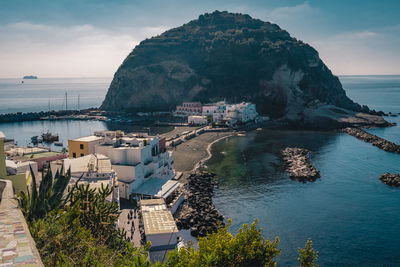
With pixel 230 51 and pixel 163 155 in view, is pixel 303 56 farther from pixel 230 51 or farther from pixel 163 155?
pixel 163 155

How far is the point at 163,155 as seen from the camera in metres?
44.1

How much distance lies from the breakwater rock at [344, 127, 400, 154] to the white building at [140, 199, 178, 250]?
64140 millimetres

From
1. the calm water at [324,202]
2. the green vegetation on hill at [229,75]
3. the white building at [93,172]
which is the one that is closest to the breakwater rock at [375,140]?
the calm water at [324,202]

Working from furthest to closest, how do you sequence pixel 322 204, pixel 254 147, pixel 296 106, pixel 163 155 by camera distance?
pixel 296 106 → pixel 254 147 → pixel 163 155 → pixel 322 204

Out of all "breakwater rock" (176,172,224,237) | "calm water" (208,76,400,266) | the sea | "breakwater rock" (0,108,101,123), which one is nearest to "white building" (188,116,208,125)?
the sea

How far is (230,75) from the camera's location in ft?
497

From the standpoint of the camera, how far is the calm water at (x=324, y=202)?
99.1 feet

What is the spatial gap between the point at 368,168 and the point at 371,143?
1007 inches

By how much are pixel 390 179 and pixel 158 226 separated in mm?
43457

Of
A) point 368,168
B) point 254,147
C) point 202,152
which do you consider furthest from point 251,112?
point 368,168

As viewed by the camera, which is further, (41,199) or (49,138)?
(49,138)

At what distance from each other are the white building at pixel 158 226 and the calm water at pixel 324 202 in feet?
34.5

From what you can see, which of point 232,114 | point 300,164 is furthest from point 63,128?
point 300,164

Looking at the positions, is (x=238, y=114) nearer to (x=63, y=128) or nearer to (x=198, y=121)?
(x=198, y=121)
